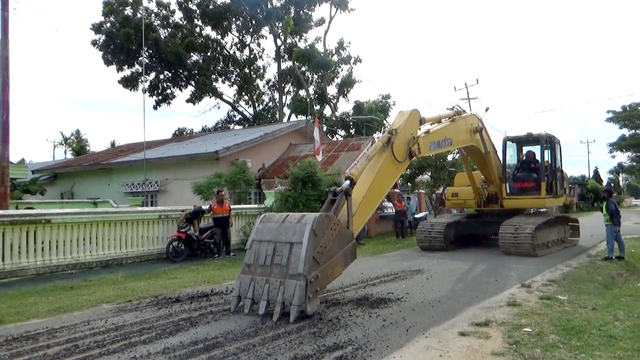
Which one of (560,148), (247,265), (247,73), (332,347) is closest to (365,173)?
(247,265)

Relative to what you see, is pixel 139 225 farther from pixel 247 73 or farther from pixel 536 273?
pixel 247 73

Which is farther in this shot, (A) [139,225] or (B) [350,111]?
(B) [350,111]

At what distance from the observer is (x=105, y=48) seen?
32.7 metres

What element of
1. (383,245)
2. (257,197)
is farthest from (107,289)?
(257,197)

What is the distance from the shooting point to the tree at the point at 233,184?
17.8 m

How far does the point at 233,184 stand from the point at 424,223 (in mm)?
6757

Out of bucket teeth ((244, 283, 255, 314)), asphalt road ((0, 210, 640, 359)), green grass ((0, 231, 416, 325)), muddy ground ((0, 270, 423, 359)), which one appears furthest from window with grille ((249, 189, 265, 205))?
bucket teeth ((244, 283, 255, 314))

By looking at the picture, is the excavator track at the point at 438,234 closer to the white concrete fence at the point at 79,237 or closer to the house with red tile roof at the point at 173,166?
the white concrete fence at the point at 79,237

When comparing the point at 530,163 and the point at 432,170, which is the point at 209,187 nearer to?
the point at 530,163

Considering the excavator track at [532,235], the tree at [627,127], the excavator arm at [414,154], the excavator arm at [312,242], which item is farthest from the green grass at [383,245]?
the tree at [627,127]

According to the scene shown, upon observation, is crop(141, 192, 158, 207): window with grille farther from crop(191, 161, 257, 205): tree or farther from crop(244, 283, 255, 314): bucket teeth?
crop(244, 283, 255, 314): bucket teeth

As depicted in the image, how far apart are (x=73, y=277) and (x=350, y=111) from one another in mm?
22568

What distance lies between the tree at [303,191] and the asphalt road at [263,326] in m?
5.59

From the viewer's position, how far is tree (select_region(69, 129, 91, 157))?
153 feet
